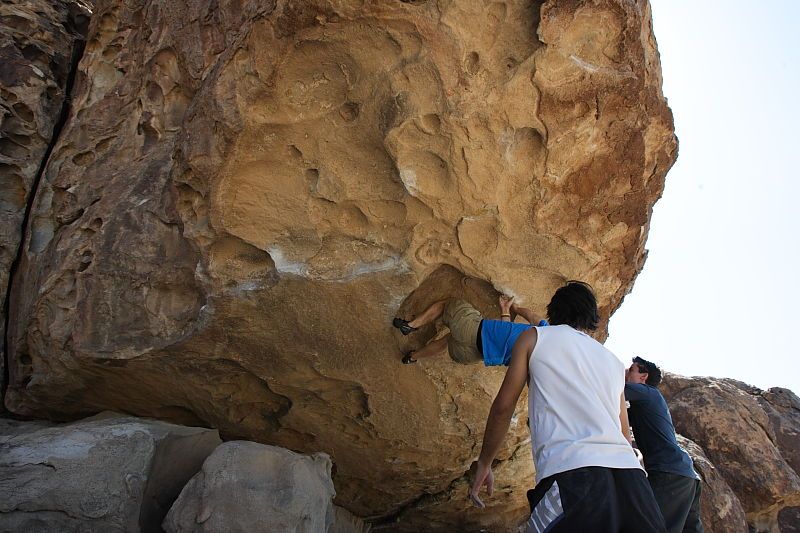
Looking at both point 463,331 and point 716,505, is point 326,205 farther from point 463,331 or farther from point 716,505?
point 716,505

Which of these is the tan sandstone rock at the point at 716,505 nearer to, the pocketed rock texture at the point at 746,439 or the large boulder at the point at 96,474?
the pocketed rock texture at the point at 746,439

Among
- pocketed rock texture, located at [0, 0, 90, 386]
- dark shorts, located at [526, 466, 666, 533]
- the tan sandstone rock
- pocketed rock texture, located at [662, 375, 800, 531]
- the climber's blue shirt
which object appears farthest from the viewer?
pocketed rock texture, located at [662, 375, 800, 531]

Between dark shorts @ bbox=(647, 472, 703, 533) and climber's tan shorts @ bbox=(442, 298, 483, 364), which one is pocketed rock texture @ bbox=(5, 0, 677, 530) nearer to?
climber's tan shorts @ bbox=(442, 298, 483, 364)

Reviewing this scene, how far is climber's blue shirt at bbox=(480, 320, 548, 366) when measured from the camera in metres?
3.25

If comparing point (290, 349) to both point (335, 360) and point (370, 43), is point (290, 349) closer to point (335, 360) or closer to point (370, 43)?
point (335, 360)

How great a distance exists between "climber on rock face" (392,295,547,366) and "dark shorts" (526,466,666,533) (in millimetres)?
1049

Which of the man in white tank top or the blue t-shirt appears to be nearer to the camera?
the man in white tank top

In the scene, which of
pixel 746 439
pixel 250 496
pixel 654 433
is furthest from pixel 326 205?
pixel 746 439

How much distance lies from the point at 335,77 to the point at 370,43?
0.25m

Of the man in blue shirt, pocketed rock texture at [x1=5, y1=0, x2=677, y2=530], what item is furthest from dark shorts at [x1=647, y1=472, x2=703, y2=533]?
pocketed rock texture at [x1=5, y1=0, x2=677, y2=530]

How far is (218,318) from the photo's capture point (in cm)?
358

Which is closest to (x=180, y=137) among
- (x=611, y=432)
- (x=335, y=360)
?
(x=335, y=360)

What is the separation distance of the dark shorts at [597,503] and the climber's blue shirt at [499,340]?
1.06 meters

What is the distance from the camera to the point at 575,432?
7.45ft
